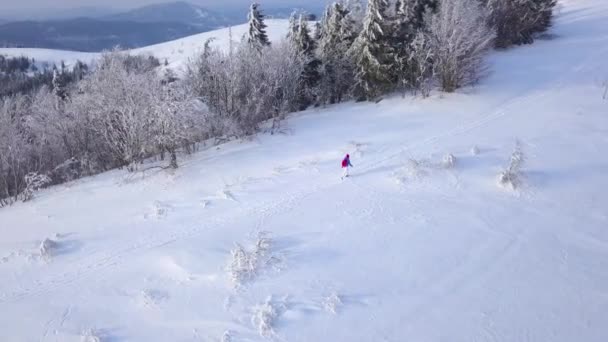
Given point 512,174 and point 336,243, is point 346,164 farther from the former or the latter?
point 512,174

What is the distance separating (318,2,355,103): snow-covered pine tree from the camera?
1049 inches

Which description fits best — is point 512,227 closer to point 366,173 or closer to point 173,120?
point 366,173

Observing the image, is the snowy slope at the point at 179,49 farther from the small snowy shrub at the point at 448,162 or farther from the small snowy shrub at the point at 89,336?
the small snowy shrub at the point at 89,336

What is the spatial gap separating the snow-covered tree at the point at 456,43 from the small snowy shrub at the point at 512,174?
31.7ft

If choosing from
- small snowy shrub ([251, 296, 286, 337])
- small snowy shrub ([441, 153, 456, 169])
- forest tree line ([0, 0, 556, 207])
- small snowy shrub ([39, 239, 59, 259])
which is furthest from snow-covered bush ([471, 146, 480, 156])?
small snowy shrub ([39, 239, 59, 259])

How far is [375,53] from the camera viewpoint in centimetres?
2406

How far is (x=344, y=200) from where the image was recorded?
555 inches

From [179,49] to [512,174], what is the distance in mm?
88950

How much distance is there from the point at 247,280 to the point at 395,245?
188 inches

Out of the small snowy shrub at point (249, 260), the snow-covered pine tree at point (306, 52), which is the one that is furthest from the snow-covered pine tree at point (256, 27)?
the small snowy shrub at point (249, 260)

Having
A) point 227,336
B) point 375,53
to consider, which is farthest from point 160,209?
point 375,53

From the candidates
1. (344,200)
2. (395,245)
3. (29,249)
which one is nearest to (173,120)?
(29,249)

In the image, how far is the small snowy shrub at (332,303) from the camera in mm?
9703

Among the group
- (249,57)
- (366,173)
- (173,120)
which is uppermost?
(249,57)
